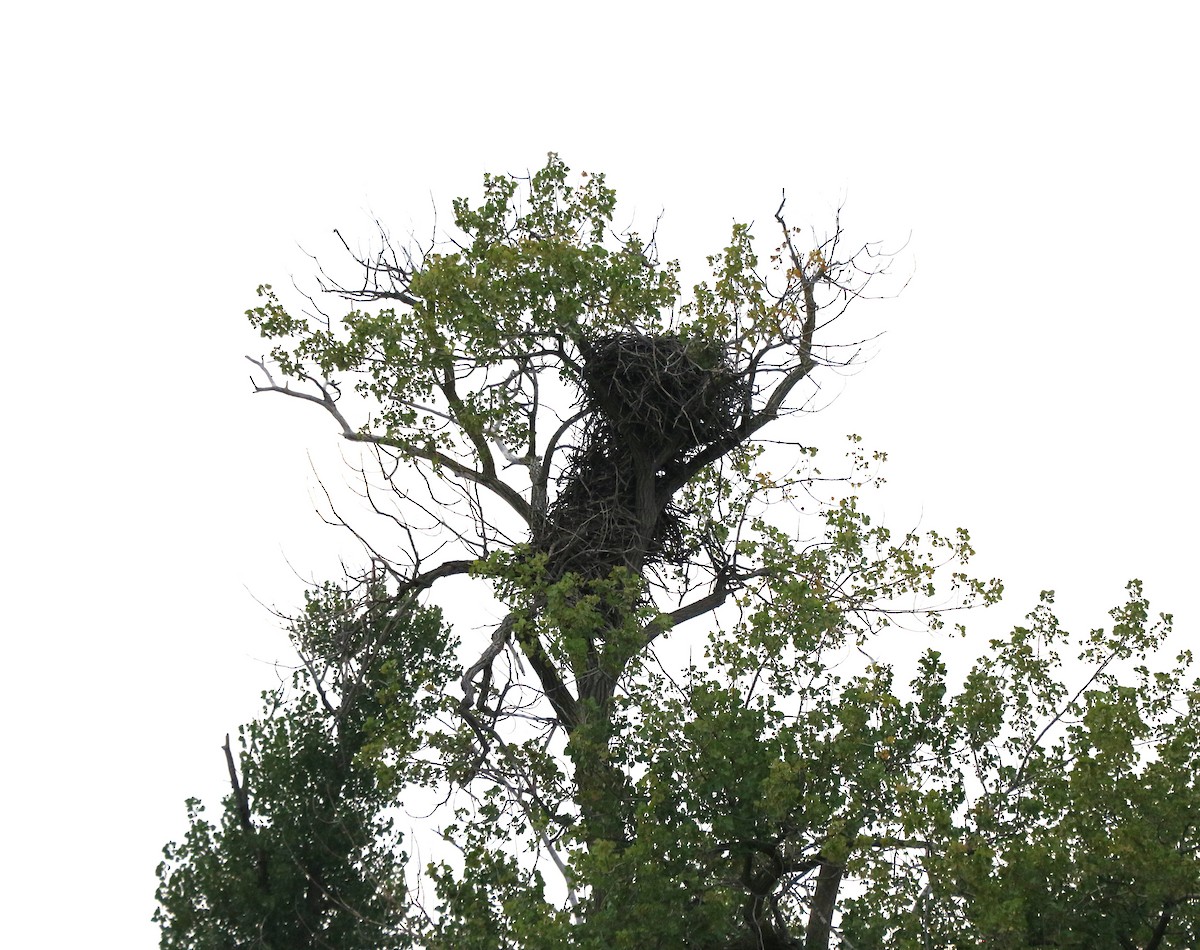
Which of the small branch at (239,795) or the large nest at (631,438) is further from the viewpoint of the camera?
the small branch at (239,795)

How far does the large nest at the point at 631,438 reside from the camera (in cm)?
1174

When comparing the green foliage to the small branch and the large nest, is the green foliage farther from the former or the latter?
the large nest

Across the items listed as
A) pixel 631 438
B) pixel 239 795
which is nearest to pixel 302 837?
pixel 239 795

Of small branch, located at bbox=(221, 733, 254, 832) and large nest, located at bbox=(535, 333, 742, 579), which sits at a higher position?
A: large nest, located at bbox=(535, 333, 742, 579)

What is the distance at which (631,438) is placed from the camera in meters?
12.2

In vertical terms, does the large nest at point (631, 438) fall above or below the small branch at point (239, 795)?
above

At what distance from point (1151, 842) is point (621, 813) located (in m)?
3.49

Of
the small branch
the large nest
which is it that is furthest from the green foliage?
the large nest

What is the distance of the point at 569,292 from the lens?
1183cm

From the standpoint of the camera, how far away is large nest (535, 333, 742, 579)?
11.7 metres

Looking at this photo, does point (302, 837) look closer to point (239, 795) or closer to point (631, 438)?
point (239, 795)

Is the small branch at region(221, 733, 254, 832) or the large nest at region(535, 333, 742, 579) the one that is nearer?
the large nest at region(535, 333, 742, 579)

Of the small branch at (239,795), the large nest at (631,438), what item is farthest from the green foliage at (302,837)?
the large nest at (631,438)

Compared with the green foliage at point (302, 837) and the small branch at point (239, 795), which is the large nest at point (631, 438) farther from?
the small branch at point (239, 795)
